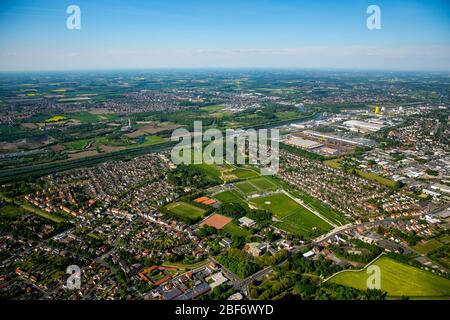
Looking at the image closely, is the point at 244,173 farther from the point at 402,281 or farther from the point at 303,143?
the point at 402,281

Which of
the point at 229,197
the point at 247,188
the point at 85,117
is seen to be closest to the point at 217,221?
the point at 229,197

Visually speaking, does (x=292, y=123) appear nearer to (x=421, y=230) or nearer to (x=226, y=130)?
(x=226, y=130)

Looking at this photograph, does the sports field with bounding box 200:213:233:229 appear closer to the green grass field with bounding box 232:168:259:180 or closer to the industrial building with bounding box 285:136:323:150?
the green grass field with bounding box 232:168:259:180

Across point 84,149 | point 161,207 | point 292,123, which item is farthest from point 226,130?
Answer: point 161,207

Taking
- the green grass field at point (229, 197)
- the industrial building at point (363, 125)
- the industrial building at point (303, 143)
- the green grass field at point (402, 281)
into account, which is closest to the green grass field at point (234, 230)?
the green grass field at point (229, 197)
